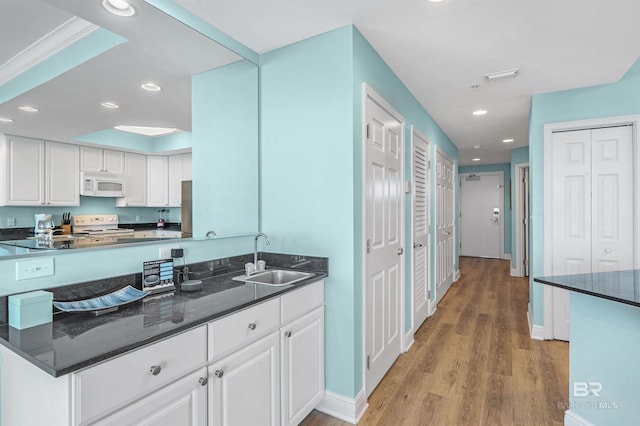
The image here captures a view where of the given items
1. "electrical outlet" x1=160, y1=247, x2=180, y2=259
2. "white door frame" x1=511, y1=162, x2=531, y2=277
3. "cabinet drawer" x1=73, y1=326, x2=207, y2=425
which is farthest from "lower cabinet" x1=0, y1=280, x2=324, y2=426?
"white door frame" x1=511, y1=162, x2=531, y2=277

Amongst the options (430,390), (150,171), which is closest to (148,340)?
(150,171)

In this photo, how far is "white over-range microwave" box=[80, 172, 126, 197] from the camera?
141cm

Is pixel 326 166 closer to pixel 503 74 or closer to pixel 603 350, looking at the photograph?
pixel 603 350

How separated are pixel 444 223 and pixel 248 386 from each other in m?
4.11

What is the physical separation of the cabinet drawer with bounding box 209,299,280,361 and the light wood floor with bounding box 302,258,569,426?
841 millimetres

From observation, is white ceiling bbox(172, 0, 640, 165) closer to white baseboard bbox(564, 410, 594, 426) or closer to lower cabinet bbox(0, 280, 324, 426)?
lower cabinet bbox(0, 280, 324, 426)

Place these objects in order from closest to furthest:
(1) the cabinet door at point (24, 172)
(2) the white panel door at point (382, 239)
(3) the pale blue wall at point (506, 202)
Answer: (1) the cabinet door at point (24, 172), (2) the white panel door at point (382, 239), (3) the pale blue wall at point (506, 202)

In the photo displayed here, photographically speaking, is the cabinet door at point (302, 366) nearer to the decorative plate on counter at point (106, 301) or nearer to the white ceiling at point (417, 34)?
the decorative plate on counter at point (106, 301)

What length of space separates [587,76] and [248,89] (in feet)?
9.50

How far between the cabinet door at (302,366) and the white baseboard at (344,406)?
0.27ft

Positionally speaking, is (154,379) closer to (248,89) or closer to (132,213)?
(132,213)

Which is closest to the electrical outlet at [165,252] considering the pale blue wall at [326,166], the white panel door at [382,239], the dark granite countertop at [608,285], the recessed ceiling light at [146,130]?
the recessed ceiling light at [146,130]

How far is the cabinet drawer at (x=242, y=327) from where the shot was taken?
1328 millimetres

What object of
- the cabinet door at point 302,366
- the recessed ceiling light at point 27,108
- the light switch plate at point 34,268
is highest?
the recessed ceiling light at point 27,108
